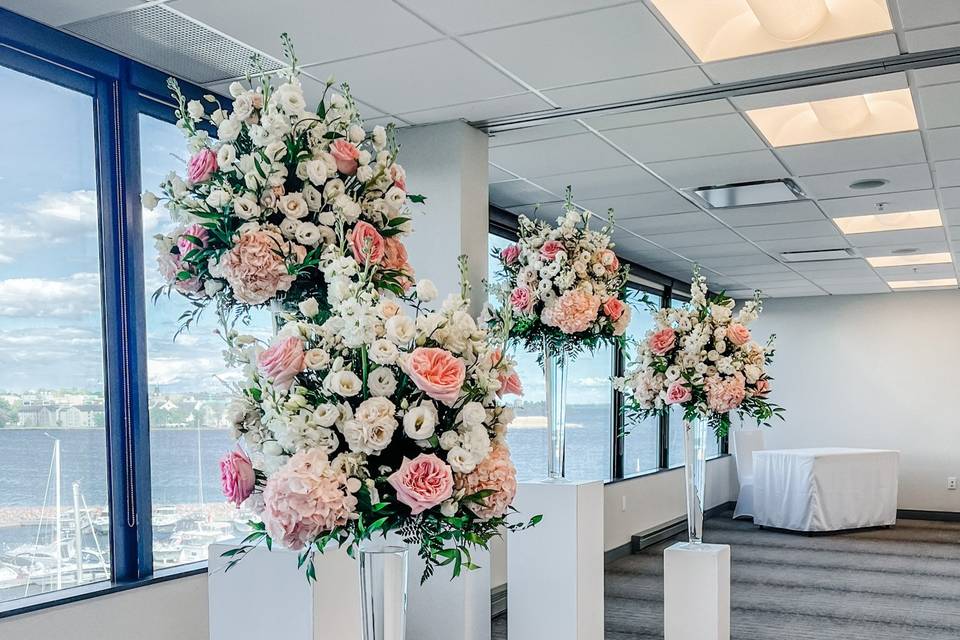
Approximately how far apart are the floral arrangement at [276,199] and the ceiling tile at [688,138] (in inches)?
103

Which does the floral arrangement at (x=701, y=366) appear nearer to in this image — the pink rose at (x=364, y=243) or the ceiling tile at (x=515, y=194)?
the ceiling tile at (x=515, y=194)

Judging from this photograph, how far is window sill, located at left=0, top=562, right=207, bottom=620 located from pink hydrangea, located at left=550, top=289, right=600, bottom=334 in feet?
6.54

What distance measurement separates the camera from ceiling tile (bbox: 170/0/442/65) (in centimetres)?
326

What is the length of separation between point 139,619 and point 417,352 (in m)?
2.55

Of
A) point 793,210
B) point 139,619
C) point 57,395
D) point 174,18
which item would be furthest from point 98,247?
point 793,210

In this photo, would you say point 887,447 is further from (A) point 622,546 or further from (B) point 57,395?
(B) point 57,395

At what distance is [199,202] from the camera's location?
2.36m

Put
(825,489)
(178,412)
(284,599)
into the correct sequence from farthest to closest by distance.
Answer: (825,489)
(178,412)
(284,599)

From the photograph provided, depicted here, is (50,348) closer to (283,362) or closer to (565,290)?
(283,362)

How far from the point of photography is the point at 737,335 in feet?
16.1

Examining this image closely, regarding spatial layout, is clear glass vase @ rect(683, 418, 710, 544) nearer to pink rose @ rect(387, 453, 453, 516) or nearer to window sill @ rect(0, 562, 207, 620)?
window sill @ rect(0, 562, 207, 620)

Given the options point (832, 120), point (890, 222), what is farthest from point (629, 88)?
point (890, 222)

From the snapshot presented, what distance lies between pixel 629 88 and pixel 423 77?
930mm

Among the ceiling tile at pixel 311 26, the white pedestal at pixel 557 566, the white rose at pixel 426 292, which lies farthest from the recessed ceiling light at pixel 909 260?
the white rose at pixel 426 292
